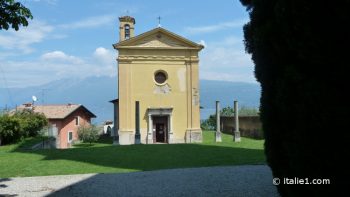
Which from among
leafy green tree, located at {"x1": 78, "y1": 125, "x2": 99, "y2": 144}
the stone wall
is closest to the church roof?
leafy green tree, located at {"x1": 78, "y1": 125, "x2": 99, "y2": 144}

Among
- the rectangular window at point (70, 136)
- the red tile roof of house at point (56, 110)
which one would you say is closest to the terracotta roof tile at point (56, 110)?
the red tile roof of house at point (56, 110)

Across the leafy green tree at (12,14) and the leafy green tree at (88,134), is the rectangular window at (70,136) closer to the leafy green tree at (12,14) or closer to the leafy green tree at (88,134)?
the leafy green tree at (88,134)

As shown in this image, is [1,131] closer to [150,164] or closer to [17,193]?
[150,164]

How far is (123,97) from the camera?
3316cm

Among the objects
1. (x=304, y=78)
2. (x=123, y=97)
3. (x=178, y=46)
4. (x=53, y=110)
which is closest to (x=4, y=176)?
(x=304, y=78)

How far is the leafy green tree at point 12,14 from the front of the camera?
20.9 ft

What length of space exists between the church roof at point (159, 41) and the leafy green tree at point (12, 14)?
1079 inches

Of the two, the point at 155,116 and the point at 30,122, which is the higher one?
the point at 155,116

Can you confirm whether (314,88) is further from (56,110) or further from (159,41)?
(56,110)

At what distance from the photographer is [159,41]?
113 ft

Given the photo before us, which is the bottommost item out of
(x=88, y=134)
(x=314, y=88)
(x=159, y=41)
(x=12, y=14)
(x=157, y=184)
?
Answer: (x=157, y=184)

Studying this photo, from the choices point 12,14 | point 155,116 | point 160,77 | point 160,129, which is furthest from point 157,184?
point 160,77

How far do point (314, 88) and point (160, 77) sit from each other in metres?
30.2

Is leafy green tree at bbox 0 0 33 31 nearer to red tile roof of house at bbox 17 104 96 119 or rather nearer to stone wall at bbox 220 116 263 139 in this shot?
stone wall at bbox 220 116 263 139
